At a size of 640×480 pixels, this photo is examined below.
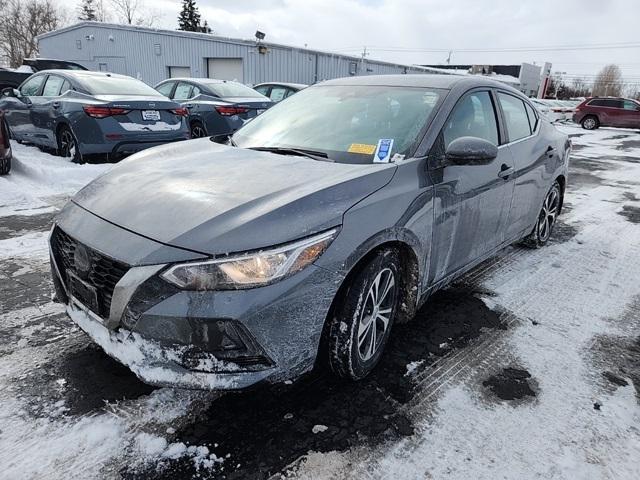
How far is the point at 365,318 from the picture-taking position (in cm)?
234

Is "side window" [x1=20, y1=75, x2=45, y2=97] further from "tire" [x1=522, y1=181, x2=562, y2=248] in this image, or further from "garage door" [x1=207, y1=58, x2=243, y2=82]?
"garage door" [x1=207, y1=58, x2=243, y2=82]

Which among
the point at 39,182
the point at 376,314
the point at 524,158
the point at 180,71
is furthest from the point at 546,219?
the point at 180,71

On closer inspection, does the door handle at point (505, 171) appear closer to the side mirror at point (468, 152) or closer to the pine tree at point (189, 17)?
the side mirror at point (468, 152)

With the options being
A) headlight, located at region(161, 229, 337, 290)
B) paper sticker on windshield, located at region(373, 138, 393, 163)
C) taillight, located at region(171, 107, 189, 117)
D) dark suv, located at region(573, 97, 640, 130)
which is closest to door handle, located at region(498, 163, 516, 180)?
paper sticker on windshield, located at region(373, 138, 393, 163)

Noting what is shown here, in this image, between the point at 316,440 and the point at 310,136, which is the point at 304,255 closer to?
the point at 316,440

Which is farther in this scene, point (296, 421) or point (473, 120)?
point (473, 120)

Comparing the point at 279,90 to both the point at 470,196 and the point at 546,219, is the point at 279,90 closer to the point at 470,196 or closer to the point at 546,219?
the point at 546,219

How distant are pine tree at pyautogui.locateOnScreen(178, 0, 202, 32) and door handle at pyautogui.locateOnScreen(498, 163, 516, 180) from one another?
58505mm

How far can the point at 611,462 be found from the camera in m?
1.97

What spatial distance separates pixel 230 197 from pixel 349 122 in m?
1.20

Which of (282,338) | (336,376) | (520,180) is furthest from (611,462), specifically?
(520,180)

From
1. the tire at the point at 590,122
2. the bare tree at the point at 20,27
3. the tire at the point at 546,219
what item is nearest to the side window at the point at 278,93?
the tire at the point at 546,219

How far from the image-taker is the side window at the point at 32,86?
805cm

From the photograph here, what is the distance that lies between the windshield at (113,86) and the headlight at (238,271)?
6454mm
